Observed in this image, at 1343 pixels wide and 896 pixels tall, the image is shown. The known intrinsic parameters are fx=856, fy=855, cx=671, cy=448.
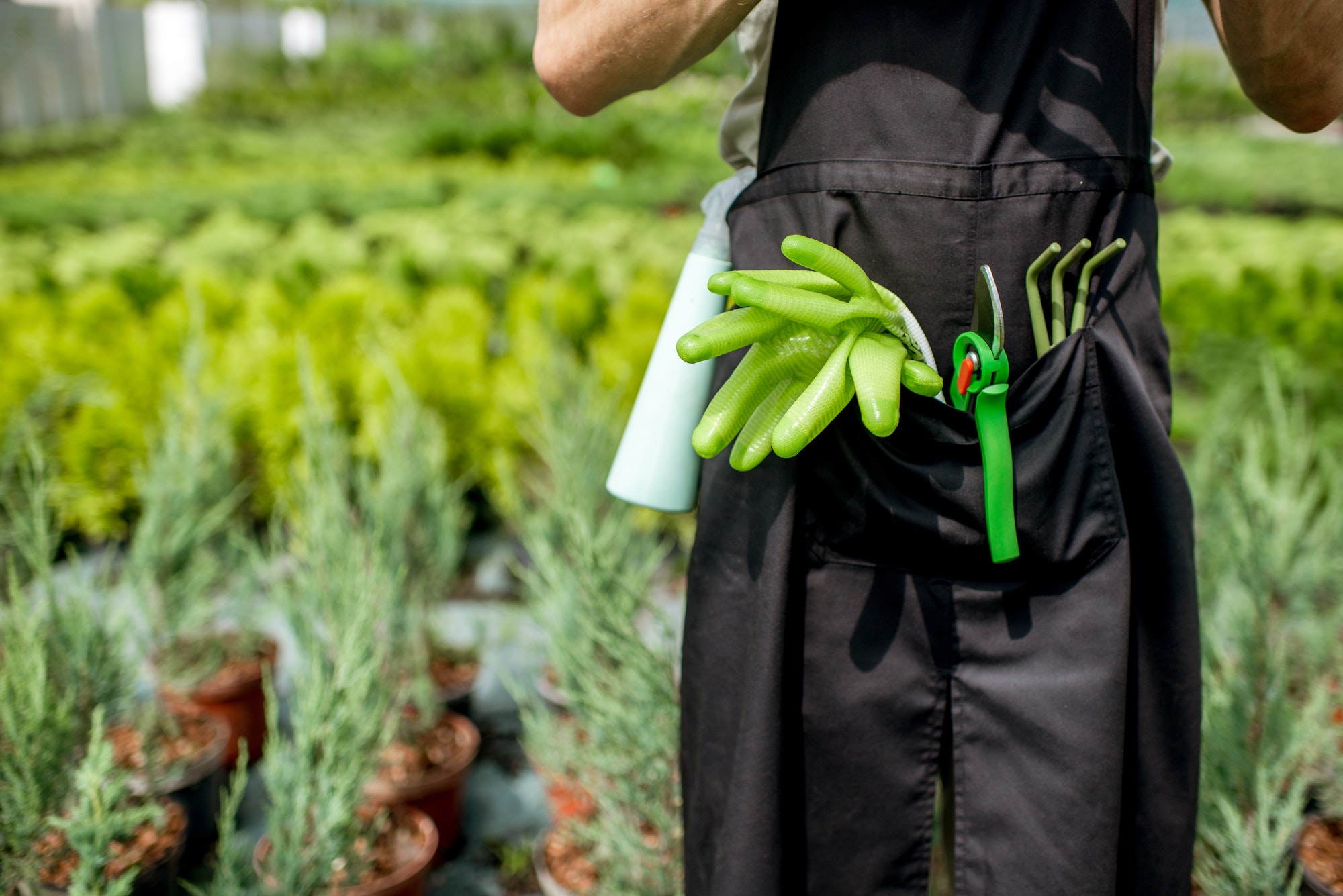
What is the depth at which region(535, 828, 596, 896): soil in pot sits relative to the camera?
2.00 meters

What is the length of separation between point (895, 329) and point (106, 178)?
13607 millimetres

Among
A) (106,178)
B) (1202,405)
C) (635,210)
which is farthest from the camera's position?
(106,178)

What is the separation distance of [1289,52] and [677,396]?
2.80 ft

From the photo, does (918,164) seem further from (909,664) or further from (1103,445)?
(909,664)

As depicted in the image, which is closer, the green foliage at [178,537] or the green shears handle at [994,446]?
the green shears handle at [994,446]

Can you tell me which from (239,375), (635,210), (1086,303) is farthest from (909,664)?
(635,210)

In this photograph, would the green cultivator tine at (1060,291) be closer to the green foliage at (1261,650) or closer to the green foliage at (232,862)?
the green foliage at (1261,650)

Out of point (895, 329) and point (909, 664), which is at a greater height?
point (895, 329)

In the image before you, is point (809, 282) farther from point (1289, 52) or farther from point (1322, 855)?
point (1322, 855)

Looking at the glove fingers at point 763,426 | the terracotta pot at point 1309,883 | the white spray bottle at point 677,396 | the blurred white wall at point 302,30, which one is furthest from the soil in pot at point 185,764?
the blurred white wall at point 302,30

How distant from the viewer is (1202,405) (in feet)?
15.4

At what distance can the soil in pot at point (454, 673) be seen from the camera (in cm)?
285

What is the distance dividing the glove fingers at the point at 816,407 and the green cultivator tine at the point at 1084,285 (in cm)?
30

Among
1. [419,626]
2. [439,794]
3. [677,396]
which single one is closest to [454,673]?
[419,626]
